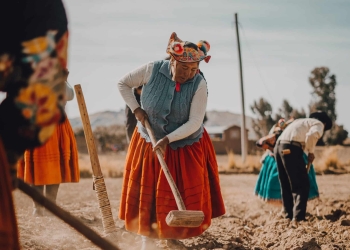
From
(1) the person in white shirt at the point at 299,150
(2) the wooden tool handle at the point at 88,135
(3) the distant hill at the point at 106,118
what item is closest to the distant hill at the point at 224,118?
(3) the distant hill at the point at 106,118

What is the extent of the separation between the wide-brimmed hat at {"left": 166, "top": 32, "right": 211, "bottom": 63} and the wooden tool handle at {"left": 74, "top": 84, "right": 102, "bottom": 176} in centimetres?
92

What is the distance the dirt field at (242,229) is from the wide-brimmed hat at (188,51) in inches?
74.9

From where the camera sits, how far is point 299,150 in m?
6.95

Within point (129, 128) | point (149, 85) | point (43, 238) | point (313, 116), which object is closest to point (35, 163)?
point (43, 238)

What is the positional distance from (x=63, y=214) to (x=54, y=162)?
396cm

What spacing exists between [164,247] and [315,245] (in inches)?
58.3

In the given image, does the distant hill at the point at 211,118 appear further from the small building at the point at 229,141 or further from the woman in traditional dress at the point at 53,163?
the woman in traditional dress at the point at 53,163

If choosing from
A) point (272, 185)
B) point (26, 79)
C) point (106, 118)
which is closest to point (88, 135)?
point (26, 79)

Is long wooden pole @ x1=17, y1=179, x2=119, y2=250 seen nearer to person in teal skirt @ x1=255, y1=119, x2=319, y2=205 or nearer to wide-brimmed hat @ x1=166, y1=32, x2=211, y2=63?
wide-brimmed hat @ x1=166, y1=32, x2=211, y2=63

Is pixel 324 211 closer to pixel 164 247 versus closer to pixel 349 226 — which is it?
pixel 349 226

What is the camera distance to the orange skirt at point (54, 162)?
17.9ft

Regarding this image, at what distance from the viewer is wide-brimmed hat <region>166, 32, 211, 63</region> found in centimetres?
404

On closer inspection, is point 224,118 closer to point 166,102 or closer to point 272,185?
point 272,185

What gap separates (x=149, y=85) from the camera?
4.25m
